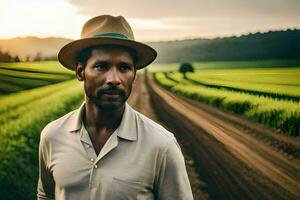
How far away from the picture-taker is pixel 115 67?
1.92 meters

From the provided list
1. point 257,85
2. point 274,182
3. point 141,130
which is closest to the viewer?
point 141,130

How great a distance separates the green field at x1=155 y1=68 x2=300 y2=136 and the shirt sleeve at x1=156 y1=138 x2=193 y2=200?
1447mm

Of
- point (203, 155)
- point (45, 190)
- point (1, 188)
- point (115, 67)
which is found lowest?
point (1, 188)

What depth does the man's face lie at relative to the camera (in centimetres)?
191

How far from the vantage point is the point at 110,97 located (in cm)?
191

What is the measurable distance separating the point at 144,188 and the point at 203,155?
1.88 metres

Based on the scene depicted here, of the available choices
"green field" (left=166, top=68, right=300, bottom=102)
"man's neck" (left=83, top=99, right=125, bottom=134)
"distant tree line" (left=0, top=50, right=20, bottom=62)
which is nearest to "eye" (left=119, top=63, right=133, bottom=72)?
"man's neck" (left=83, top=99, right=125, bottom=134)

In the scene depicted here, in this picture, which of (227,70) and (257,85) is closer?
(257,85)

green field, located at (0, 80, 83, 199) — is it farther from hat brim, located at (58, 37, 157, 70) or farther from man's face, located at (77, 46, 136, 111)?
man's face, located at (77, 46, 136, 111)

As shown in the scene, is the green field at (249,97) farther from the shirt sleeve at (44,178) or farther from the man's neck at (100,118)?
the shirt sleeve at (44,178)

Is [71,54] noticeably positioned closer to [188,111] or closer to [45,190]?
[45,190]

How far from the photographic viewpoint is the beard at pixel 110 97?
6.25ft

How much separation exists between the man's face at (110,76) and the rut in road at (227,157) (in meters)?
1.40

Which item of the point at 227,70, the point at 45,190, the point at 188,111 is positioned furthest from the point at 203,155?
the point at 45,190
